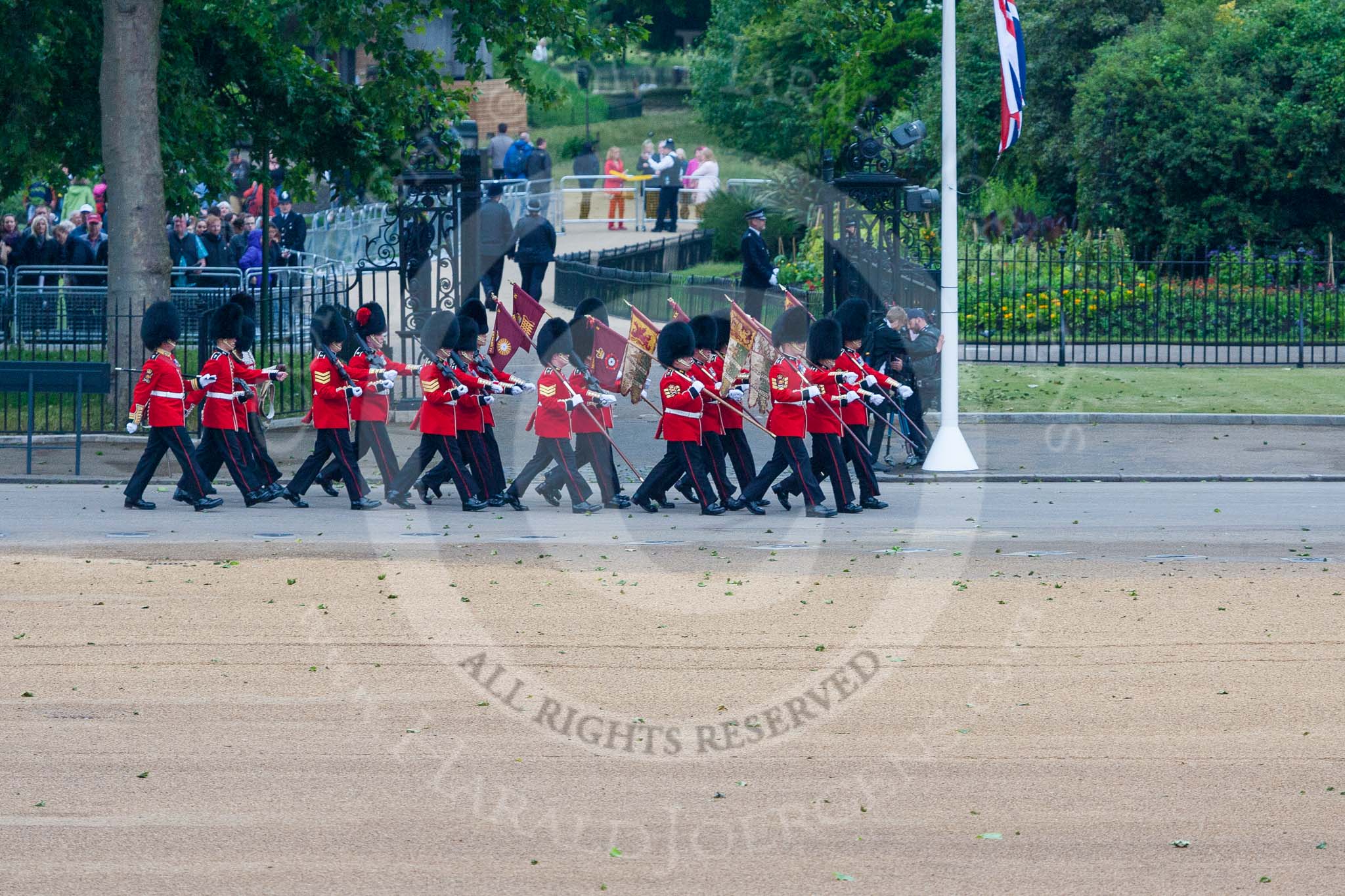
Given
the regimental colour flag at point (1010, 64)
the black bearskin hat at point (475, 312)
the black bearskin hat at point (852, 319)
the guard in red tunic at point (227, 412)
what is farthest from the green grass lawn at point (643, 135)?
the guard in red tunic at point (227, 412)

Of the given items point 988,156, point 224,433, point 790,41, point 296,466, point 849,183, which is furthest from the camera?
point 790,41

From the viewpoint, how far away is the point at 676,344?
13.5m

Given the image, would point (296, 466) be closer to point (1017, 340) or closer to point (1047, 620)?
point (1047, 620)

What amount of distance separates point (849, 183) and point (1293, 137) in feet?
33.7

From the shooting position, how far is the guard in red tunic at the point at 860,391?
13.8 meters

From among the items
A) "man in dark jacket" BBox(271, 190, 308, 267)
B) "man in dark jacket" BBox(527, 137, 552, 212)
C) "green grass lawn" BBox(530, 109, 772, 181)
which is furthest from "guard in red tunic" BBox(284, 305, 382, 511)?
"green grass lawn" BBox(530, 109, 772, 181)

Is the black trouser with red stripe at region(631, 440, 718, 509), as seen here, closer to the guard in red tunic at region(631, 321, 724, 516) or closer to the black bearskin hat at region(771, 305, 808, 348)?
the guard in red tunic at region(631, 321, 724, 516)

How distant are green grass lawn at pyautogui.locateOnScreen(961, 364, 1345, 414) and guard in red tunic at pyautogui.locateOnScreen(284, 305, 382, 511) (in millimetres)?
7567

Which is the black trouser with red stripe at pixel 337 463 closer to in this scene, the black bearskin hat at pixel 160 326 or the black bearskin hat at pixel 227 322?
the black bearskin hat at pixel 227 322

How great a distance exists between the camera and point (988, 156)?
1243 inches

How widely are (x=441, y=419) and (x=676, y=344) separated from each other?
6.01 ft

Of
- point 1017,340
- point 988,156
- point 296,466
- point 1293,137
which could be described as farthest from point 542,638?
point 988,156

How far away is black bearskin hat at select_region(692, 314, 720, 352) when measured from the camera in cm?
1384

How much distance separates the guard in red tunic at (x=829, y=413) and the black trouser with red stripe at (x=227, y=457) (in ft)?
13.0
